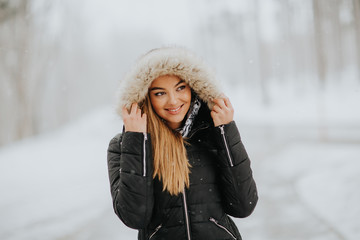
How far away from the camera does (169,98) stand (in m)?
1.71

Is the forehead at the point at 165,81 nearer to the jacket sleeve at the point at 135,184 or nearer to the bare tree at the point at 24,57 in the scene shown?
the jacket sleeve at the point at 135,184

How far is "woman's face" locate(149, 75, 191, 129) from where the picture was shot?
171 centimetres

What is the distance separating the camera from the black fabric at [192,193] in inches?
57.9

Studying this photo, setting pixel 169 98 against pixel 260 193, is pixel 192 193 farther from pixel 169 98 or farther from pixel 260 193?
pixel 260 193

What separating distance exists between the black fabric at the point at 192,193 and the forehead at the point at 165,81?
1.28 feet

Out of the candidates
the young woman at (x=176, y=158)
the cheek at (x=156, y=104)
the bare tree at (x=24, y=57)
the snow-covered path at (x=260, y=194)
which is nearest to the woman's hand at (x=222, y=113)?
the young woman at (x=176, y=158)

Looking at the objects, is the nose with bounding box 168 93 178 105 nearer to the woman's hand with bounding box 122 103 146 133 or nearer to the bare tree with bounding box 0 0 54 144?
Result: the woman's hand with bounding box 122 103 146 133

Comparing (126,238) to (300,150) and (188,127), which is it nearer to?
(188,127)

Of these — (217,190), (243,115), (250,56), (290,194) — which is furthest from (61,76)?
(217,190)

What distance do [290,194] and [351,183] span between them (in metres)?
1.05

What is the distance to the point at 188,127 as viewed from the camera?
177 centimetres

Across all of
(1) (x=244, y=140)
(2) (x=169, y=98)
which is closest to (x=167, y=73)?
(2) (x=169, y=98)

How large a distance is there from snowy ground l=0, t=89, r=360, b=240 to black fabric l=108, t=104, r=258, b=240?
1.90 ft

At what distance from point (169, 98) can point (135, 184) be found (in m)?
0.60
